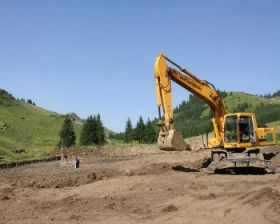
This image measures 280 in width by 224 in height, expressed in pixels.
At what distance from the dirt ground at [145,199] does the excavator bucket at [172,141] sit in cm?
120

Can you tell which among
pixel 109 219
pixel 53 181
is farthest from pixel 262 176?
pixel 109 219

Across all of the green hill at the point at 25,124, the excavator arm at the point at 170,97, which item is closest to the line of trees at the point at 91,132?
the green hill at the point at 25,124

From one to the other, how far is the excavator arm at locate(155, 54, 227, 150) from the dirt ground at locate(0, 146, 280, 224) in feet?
5.20

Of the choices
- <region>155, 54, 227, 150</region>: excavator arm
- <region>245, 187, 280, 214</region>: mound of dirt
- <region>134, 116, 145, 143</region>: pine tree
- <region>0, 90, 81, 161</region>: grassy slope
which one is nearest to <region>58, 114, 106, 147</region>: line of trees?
<region>134, 116, 145, 143</region>: pine tree

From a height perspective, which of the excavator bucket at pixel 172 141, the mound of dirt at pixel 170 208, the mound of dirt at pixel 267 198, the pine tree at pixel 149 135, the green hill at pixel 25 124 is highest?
the green hill at pixel 25 124

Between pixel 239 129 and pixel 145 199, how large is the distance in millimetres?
8390

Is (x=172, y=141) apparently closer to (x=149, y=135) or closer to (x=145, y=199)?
(x=145, y=199)

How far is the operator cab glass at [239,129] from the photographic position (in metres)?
21.8

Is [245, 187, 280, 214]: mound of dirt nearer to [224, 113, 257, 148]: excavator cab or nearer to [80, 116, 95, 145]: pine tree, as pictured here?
[224, 113, 257, 148]: excavator cab

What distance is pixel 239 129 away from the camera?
21.9 m

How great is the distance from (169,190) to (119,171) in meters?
6.93

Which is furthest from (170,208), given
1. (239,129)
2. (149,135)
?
(149,135)

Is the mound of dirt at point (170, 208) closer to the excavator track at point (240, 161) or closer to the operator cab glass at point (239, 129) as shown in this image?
the excavator track at point (240, 161)

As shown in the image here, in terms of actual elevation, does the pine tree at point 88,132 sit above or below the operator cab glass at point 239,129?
above
